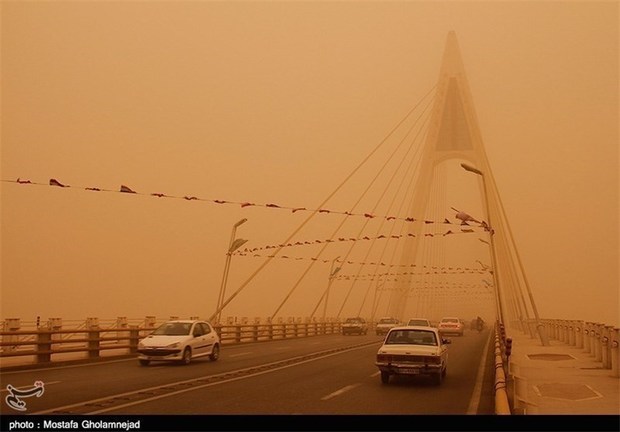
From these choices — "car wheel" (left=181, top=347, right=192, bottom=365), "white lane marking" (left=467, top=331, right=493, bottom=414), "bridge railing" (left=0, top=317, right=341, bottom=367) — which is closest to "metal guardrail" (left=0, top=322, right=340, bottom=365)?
"bridge railing" (left=0, top=317, right=341, bottom=367)

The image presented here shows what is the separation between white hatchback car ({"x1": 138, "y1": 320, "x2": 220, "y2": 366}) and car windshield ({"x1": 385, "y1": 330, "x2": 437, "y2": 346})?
8593mm

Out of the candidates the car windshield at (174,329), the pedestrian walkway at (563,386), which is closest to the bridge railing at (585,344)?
the pedestrian walkway at (563,386)

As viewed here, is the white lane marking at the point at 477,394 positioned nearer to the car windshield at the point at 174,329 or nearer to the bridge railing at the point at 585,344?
the bridge railing at the point at 585,344

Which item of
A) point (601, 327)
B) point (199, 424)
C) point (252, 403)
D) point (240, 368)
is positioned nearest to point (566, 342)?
point (601, 327)

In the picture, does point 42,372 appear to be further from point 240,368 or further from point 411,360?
point 411,360

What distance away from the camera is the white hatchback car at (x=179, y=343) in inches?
952

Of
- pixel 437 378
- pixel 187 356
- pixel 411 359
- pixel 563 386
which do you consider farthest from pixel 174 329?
pixel 563 386

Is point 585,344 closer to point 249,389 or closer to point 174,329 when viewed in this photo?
point 174,329

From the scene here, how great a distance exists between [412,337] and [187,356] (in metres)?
9.25

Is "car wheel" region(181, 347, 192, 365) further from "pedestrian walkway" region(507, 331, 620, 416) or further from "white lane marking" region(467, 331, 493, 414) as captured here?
"pedestrian walkway" region(507, 331, 620, 416)

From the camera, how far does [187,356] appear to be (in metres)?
24.9

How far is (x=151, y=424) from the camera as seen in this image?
411 inches

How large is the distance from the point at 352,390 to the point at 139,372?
787 centimetres

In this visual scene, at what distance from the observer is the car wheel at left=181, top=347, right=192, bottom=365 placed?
2462 centimetres
